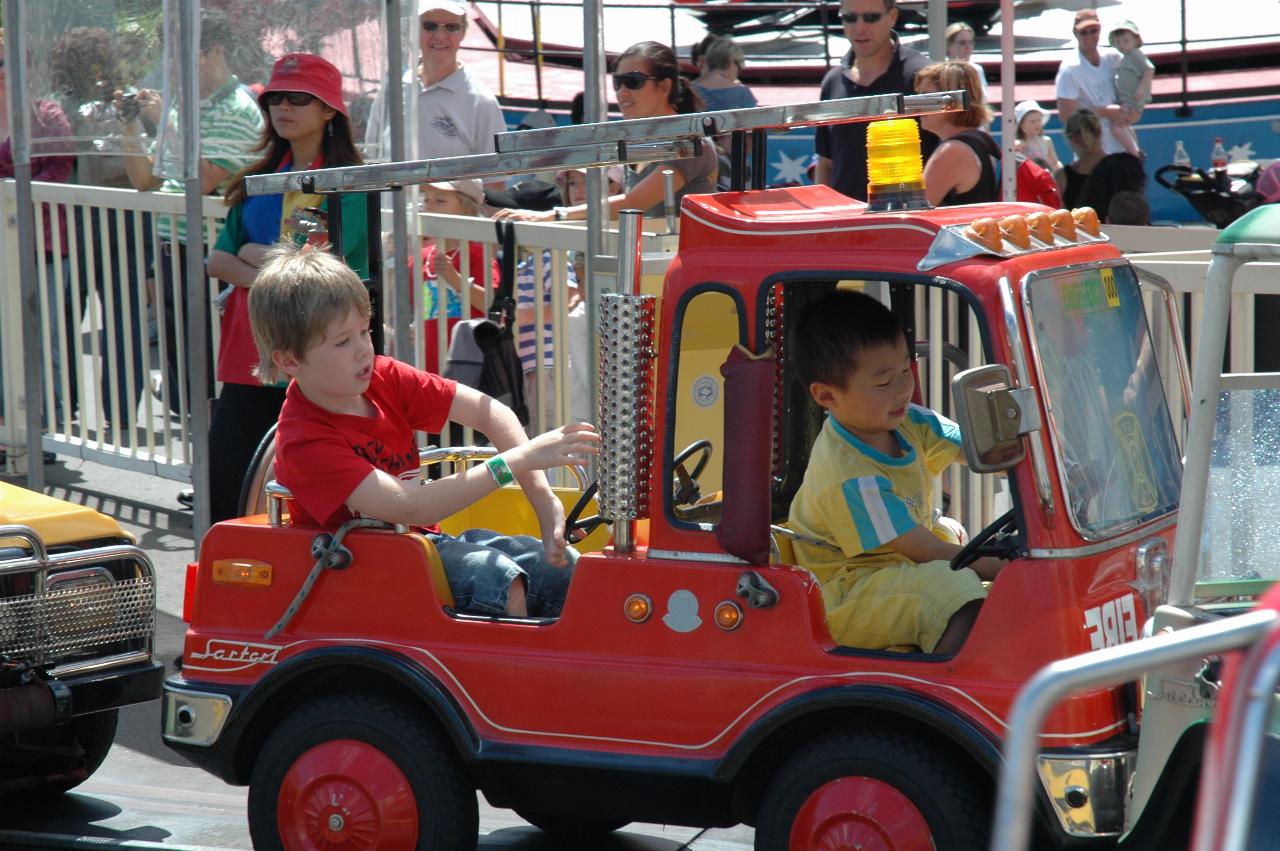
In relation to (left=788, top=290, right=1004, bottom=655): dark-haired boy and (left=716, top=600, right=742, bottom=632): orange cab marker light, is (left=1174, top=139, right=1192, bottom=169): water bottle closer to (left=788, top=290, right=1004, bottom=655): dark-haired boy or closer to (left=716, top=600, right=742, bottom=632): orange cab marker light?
(left=788, top=290, right=1004, bottom=655): dark-haired boy

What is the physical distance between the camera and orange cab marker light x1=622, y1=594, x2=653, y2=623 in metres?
3.53

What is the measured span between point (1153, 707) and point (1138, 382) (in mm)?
857

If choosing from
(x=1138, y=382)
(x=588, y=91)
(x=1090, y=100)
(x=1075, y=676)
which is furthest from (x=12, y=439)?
(x=1090, y=100)

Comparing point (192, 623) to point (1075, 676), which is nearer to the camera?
point (1075, 676)

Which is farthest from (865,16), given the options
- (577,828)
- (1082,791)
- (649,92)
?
(1082,791)

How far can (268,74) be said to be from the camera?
6480mm

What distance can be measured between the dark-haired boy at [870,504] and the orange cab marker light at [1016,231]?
36cm

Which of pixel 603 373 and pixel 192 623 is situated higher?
pixel 603 373

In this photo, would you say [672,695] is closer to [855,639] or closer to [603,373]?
[855,639]

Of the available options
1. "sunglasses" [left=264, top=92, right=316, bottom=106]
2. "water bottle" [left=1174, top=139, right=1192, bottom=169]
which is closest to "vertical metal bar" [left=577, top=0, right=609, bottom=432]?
"sunglasses" [left=264, top=92, right=316, bottom=106]

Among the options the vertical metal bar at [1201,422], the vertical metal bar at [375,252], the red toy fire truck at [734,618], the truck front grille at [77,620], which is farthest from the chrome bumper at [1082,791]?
the truck front grille at [77,620]

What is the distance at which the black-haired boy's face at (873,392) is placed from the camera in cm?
361

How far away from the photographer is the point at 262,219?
19.1 feet

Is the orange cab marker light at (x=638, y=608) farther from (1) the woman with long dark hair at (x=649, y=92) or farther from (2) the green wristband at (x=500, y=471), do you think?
(1) the woman with long dark hair at (x=649, y=92)
